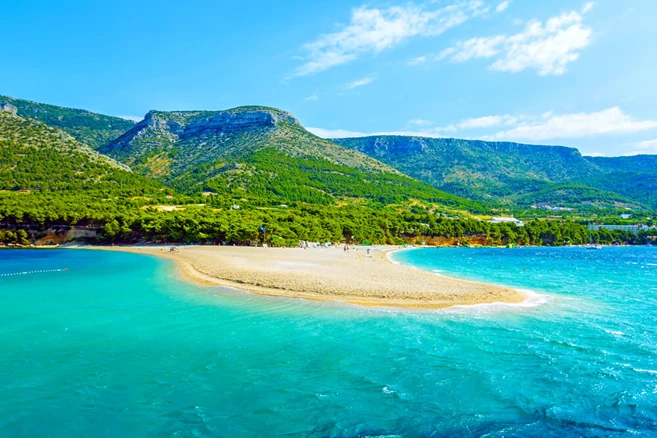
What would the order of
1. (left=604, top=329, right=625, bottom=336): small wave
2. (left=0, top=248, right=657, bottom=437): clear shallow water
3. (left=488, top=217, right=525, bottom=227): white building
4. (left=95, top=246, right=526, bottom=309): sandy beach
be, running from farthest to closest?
(left=488, top=217, right=525, bottom=227): white building
(left=95, top=246, right=526, bottom=309): sandy beach
(left=604, top=329, right=625, bottom=336): small wave
(left=0, top=248, right=657, bottom=437): clear shallow water

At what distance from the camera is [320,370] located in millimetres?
11672

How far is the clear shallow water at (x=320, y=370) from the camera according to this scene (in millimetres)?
8719

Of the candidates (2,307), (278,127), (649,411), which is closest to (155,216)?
(2,307)

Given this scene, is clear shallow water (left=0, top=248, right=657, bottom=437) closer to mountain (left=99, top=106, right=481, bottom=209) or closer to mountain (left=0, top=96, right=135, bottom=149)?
mountain (left=99, top=106, right=481, bottom=209)

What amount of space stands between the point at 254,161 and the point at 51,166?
60525 millimetres

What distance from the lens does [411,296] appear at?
21.9m

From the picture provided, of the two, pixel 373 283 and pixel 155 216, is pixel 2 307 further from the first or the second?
pixel 155 216

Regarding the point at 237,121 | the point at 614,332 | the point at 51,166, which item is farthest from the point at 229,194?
the point at 614,332

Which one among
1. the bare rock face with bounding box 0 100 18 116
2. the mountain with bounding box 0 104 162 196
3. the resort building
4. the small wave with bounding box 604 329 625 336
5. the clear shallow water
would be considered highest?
the bare rock face with bounding box 0 100 18 116

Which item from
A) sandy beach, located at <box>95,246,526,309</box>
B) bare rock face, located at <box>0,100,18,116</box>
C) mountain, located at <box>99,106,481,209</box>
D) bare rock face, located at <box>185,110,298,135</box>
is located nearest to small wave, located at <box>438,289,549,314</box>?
sandy beach, located at <box>95,246,526,309</box>

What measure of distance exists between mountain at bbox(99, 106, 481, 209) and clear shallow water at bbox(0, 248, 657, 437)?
90987 millimetres

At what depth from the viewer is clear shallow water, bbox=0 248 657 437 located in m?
8.72

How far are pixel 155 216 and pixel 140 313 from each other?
55.6 meters

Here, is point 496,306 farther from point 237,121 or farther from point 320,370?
point 237,121
